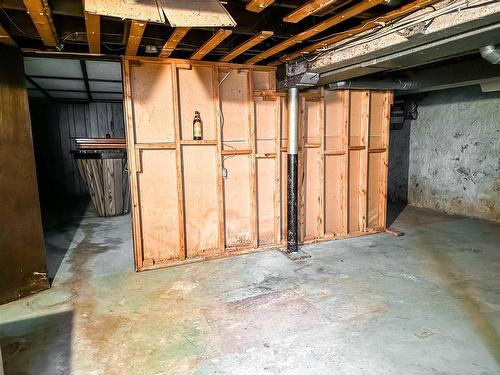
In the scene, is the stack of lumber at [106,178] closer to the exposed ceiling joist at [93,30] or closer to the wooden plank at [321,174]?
the exposed ceiling joist at [93,30]

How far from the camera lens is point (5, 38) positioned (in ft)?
8.09

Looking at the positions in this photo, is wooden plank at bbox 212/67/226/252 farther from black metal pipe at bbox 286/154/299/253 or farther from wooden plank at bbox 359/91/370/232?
wooden plank at bbox 359/91/370/232

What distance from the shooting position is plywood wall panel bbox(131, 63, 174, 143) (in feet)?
10.7

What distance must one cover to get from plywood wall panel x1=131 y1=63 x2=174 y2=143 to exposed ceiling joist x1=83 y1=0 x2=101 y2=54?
1.32 feet

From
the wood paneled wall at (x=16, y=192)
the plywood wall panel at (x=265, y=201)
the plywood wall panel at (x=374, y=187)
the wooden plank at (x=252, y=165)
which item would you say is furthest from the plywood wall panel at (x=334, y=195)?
the wood paneled wall at (x=16, y=192)

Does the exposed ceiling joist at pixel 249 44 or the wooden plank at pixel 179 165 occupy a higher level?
the exposed ceiling joist at pixel 249 44

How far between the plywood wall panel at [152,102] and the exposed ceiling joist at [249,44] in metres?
0.63

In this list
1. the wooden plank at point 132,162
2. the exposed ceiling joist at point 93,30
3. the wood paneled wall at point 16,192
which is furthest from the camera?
the wooden plank at point 132,162

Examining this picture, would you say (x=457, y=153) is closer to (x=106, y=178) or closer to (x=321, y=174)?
(x=321, y=174)

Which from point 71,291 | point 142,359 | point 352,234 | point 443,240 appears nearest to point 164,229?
point 71,291

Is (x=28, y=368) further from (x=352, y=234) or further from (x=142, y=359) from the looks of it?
(x=352, y=234)

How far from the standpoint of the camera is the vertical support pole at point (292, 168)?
356 cm

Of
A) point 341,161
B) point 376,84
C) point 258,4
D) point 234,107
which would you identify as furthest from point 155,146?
point 376,84

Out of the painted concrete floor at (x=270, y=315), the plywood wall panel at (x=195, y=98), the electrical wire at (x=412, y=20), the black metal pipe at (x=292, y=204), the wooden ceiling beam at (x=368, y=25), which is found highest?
the wooden ceiling beam at (x=368, y=25)
